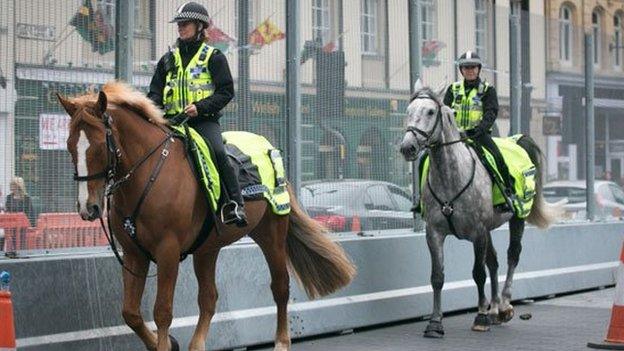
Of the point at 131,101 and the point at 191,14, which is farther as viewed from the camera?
the point at 191,14

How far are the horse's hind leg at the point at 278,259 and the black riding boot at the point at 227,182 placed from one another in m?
0.91

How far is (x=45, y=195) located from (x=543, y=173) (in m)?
7.29

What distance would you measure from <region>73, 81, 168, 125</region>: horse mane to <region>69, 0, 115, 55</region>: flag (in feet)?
3.98

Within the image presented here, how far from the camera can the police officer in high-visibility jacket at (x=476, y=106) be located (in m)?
13.0

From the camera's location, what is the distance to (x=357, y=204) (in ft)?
41.5

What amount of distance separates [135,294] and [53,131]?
5.36 feet

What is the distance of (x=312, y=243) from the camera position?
34.7 ft

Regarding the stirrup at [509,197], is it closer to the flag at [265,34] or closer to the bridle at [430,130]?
the bridle at [430,130]

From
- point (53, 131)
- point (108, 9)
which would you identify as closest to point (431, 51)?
point (108, 9)

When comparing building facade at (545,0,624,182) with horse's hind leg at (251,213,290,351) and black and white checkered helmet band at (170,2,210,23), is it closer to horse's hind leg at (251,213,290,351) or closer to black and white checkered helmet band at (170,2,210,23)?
horse's hind leg at (251,213,290,351)

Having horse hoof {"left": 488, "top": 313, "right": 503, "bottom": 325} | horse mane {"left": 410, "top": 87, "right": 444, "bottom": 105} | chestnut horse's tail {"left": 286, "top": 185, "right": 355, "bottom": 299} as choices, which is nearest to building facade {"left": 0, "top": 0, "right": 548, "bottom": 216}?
horse mane {"left": 410, "top": 87, "right": 444, "bottom": 105}

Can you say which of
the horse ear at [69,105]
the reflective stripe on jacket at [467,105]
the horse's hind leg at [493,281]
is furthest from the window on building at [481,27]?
the horse ear at [69,105]

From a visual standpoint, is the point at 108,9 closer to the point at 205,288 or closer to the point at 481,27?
the point at 205,288

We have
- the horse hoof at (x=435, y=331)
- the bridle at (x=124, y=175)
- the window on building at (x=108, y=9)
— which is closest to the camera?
the bridle at (x=124, y=175)
